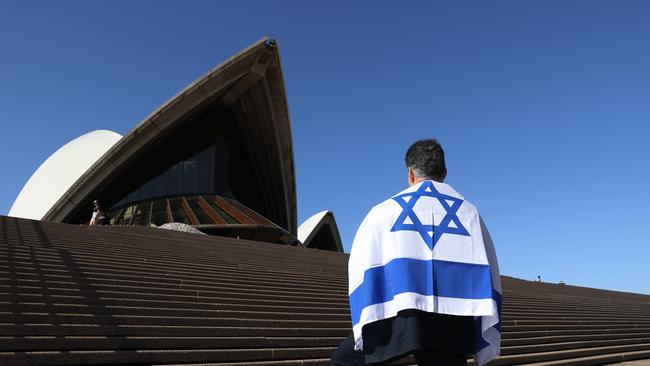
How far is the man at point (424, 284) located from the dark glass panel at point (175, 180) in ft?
72.3

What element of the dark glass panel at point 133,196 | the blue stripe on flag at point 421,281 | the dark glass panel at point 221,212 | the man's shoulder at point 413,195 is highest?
the dark glass panel at point 133,196

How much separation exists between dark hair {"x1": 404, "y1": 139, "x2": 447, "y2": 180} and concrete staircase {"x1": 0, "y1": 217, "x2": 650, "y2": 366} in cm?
212

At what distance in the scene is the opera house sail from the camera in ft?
68.7

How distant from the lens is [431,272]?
164 cm

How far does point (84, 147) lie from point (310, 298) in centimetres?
2485

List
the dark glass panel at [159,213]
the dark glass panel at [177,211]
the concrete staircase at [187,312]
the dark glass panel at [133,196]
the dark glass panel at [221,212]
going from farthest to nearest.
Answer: the dark glass panel at [133,196] → the dark glass panel at [159,213] → the dark glass panel at [177,211] → the dark glass panel at [221,212] → the concrete staircase at [187,312]

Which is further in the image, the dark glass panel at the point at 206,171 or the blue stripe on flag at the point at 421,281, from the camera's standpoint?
the dark glass panel at the point at 206,171

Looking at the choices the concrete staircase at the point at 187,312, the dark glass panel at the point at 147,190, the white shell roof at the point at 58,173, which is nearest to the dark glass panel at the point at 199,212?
the dark glass panel at the point at 147,190

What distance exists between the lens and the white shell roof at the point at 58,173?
23656 millimetres

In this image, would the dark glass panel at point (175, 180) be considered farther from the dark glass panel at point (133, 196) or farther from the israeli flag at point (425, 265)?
the israeli flag at point (425, 265)

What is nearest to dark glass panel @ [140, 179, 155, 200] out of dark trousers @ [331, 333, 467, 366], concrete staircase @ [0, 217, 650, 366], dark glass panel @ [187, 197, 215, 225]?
dark glass panel @ [187, 197, 215, 225]

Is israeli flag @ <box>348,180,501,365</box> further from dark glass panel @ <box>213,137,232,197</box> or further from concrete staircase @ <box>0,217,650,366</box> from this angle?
dark glass panel @ <box>213,137,232,197</box>

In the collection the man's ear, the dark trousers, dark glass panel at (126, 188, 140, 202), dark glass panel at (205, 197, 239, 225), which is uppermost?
dark glass panel at (126, 188, 140, 202)

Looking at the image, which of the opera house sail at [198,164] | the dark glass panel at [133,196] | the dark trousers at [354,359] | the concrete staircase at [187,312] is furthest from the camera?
the dark glass panel at [133,196]
